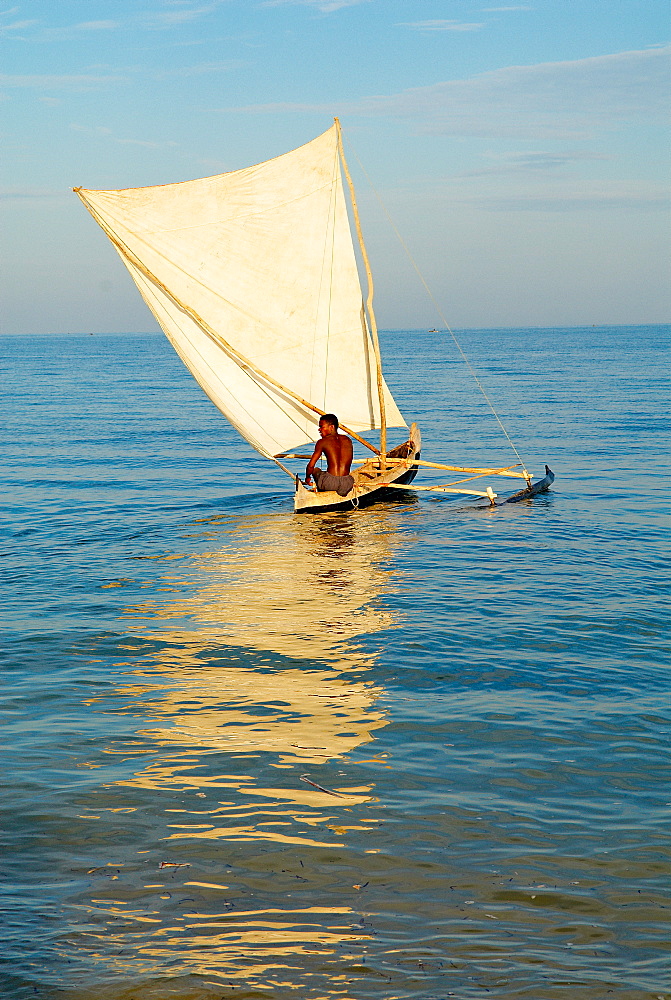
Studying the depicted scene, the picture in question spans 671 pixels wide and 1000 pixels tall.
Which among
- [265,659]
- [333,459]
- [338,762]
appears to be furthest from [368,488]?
[338,762]

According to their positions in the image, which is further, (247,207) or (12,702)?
(247,207)

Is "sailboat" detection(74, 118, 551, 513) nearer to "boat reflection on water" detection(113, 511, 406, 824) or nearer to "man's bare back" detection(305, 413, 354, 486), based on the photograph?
"man's bare back" detection(305, 413, 354, 486)

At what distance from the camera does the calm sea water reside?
17.4ft

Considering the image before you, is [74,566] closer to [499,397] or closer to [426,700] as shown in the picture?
[426,700]

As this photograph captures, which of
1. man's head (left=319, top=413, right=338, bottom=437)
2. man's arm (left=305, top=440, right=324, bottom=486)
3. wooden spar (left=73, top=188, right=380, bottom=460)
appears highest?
wooden spar (left=73, top=188, right=380, bottom=460)

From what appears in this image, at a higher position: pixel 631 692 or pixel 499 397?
pixel 499 397

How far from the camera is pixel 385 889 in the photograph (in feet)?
19.5

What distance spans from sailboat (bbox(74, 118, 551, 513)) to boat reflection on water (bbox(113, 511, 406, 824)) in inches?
135

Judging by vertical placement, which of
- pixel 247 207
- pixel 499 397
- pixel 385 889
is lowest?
pixel 385 889

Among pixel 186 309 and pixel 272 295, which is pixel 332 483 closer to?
pixel 272 295

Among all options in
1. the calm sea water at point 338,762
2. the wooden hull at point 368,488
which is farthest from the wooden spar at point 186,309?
the calm sea water at point 338,762

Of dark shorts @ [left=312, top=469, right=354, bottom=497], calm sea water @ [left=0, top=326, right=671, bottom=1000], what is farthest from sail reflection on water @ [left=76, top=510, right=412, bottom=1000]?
dark shorts @ [left=312, top=469, right=354, bottom=497]

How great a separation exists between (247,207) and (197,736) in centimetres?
1362

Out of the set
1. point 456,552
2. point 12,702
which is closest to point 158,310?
point 456,552
